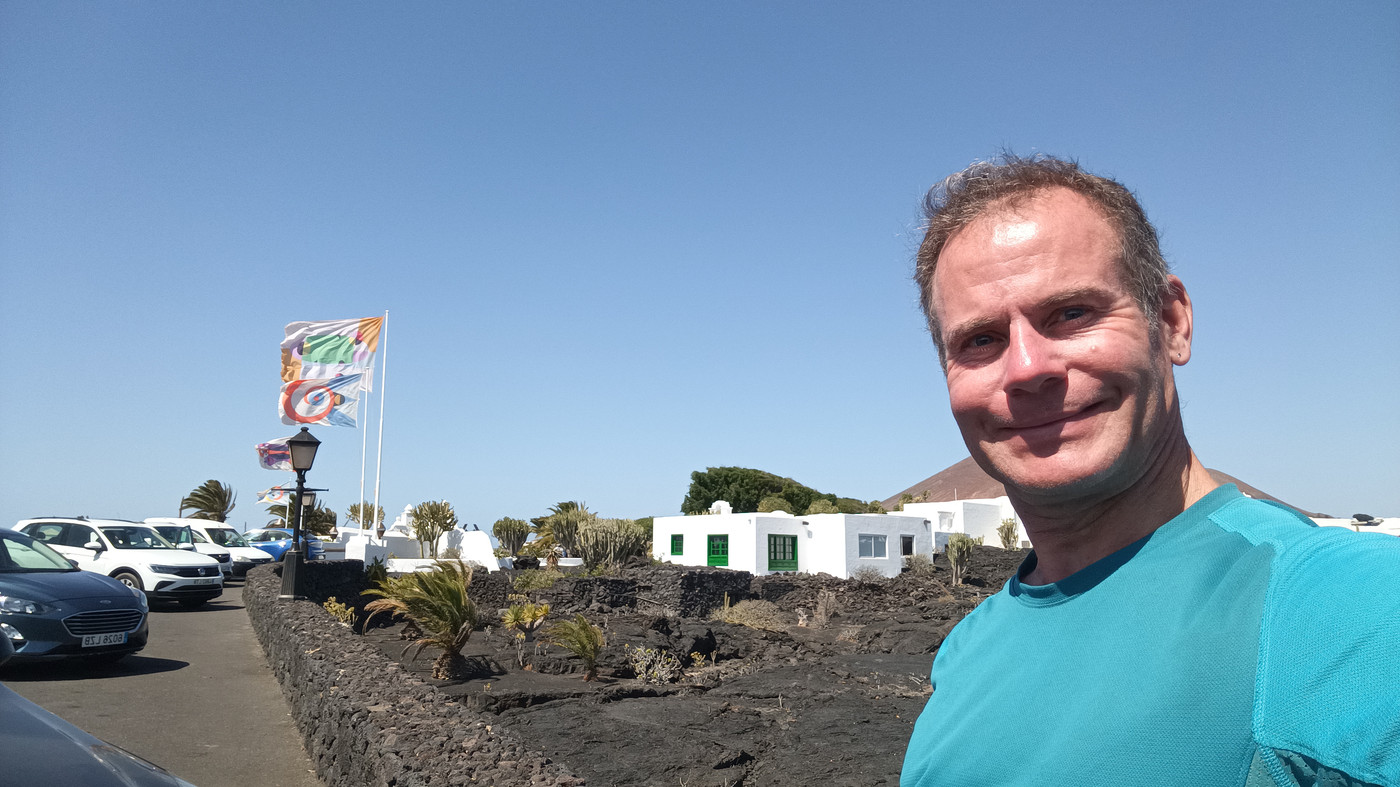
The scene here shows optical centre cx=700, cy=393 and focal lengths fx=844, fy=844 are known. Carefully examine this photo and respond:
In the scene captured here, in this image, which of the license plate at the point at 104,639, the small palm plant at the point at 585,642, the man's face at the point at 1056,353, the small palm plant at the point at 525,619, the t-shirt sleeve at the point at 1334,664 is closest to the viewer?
the t-shirt sleeve at the point at 1334,664

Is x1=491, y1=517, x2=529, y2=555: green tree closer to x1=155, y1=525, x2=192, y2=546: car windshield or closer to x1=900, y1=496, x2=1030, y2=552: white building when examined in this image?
x1=155, y1=525, x2=192, y2=546: car windshield

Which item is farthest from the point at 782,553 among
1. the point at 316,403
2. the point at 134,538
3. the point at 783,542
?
the point at 134,538

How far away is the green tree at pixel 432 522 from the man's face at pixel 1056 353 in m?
27.6

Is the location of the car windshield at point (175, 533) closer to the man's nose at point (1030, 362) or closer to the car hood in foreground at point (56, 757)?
the car hood in foreground at point (56, 757)

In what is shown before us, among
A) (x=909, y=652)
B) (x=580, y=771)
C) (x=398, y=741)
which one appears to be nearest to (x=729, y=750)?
(x=580, y=771)

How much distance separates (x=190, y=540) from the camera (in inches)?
821

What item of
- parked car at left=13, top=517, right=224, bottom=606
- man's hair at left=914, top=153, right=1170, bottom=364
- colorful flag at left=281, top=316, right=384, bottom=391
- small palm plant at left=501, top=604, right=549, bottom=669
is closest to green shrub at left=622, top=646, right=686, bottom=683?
small palm plant at left=501, top=604, right=549, bottom=669

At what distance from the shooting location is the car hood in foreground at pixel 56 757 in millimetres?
2859

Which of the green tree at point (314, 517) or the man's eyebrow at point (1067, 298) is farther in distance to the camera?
the green tree at point (314, 517)

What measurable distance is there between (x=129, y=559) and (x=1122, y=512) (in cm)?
1904

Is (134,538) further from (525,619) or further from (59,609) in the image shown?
(525,619)

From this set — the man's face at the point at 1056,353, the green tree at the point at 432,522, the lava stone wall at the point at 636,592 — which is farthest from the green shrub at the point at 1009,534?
the man's face at the point at 1056,353

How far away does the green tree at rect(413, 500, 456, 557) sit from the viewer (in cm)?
2730

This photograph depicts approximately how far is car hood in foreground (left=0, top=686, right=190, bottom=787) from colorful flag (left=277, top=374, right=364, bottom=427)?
71.5ft
